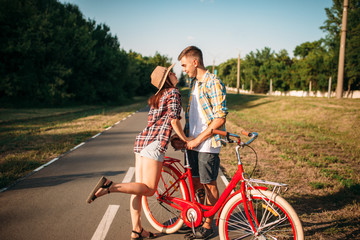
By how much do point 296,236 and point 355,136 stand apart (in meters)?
9.05

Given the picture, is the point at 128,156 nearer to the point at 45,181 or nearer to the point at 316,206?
the point at 45,181

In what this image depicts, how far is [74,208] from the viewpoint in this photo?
144 inches

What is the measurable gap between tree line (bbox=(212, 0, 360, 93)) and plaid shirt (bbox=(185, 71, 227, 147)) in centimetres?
4423

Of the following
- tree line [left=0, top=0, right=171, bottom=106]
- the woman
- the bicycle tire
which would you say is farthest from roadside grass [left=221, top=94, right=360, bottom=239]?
tree line [left=0, top=0, right=171, bottom=106]

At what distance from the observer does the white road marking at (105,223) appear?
2958 millimetres

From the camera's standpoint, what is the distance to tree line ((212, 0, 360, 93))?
38.8 m

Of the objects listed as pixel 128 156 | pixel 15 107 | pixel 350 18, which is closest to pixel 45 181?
pixel 128 156

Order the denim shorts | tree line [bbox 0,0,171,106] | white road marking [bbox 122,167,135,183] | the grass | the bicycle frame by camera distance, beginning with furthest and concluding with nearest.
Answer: tree line [bbox 0,0,171,106] < white road marking [bbox 122,167,135,183] < the grass < the denim shorts < the bicycle frame

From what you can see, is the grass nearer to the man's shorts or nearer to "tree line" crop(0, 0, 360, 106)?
the man's shorts

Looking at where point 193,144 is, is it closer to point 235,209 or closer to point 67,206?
point 235,209

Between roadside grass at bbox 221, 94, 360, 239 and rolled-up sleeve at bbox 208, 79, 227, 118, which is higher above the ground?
rolled-up sleeve at bbox 208, 79, 227, 118

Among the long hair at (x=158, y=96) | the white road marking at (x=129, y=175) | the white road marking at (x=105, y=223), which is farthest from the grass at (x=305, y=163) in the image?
the long hair at (x=158, y=96)

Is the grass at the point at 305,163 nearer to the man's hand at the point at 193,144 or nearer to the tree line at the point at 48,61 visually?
the man's hand at the point at 193,144

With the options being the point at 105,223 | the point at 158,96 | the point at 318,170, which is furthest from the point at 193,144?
the point at 318,170
